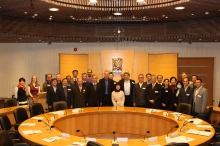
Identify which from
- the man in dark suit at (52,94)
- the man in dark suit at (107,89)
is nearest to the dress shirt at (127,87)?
the man in dark suit at (107,89)

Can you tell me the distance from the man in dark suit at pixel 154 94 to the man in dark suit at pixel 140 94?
0.13m

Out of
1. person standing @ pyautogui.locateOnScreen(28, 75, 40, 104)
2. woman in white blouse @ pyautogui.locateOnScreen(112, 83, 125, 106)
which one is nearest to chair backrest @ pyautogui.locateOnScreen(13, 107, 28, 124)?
person standing @ pyautogui.locateOnScreen(28, 75, 40, 104)

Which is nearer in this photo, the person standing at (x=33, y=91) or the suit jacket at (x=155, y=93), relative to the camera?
the suit jacket at (x=155, y=93)

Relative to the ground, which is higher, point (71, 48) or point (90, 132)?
point (71, 48)

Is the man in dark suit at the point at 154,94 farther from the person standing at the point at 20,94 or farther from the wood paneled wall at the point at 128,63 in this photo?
the person standing at the point at 20,94

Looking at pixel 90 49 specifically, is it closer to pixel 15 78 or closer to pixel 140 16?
pixel 15 78

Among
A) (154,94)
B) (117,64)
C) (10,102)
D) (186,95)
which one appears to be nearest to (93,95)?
(154,94)

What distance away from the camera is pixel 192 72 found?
14078 mm

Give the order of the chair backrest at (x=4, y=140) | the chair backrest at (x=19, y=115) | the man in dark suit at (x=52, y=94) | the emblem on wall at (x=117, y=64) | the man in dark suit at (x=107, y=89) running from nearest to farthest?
the chair backrest at (x=4, y=140)
the chair backrest at (x=19, y=115)
the man in dark suit at (x=52, y=94)
the man in dark suit at (x=107, y=89)
the emblem on wall at (x=117, y=64)

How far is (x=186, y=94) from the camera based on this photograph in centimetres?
843

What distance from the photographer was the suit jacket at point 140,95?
926 centimetres

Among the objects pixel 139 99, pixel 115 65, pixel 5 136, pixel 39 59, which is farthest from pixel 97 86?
pixel 39 59

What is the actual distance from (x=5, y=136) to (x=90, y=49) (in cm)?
946

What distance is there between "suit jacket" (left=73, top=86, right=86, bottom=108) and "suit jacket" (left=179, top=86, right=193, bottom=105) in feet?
9.30
